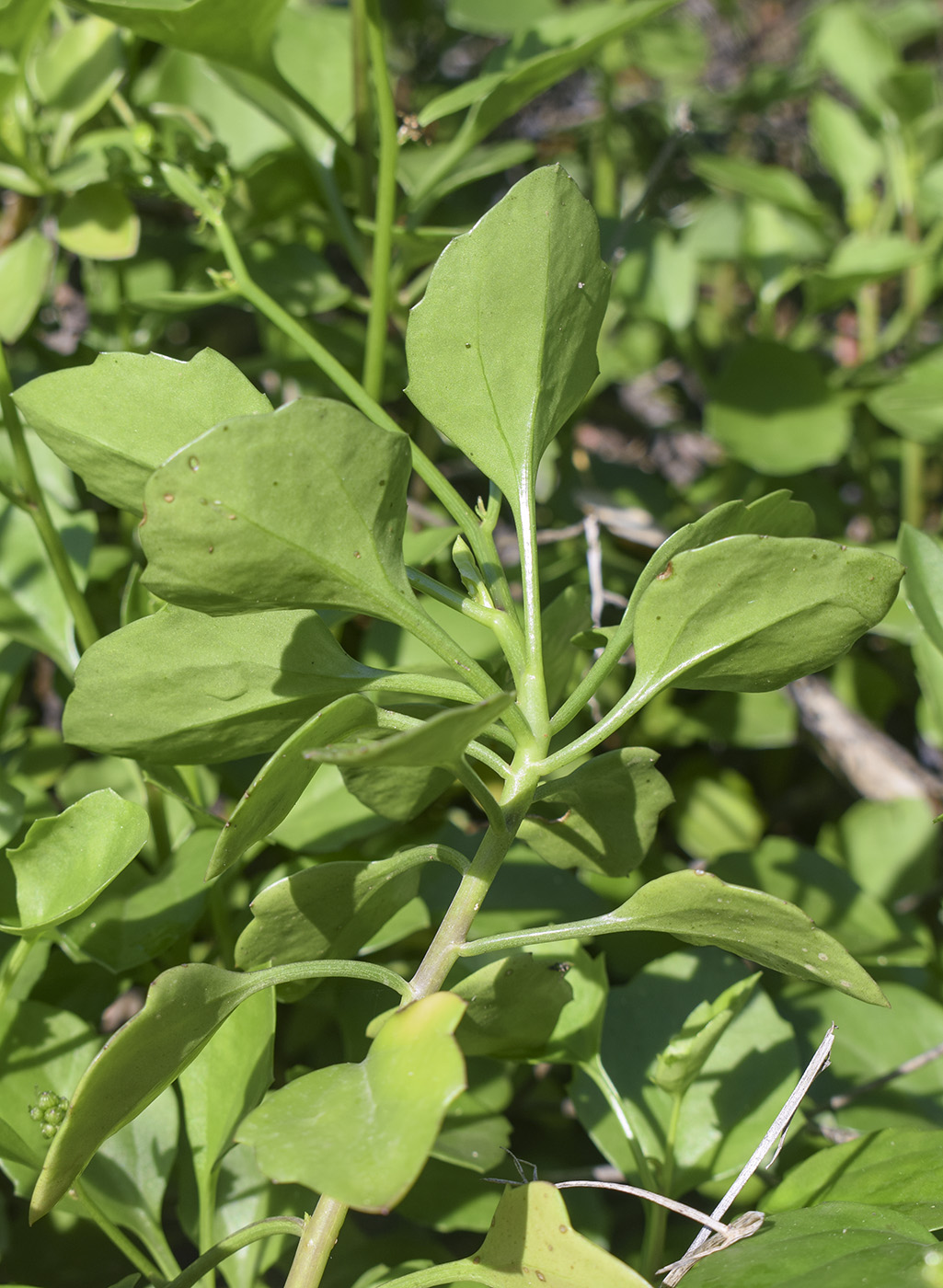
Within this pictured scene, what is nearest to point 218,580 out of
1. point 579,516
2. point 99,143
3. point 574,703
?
point 574,703

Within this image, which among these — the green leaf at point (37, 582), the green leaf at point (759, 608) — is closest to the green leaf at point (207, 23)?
the green leaf at point (37, 582)

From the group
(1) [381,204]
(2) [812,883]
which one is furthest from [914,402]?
(1) [381,204]

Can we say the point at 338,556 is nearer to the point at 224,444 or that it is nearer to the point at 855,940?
the point at 224,444

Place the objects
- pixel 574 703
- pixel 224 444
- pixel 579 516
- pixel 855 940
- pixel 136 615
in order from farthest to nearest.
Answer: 1. pixel 579 516
2. pixel 855 940
3. pixel 136 615
4. pixel 574 703
5. pixel 224 444

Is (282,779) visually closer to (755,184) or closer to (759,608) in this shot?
(759,608)

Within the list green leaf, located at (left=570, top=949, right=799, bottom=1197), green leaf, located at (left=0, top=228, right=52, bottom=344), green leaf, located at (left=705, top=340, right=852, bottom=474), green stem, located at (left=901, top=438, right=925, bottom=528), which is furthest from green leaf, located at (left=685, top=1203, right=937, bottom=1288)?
green stem, located at (left=901, top=438, right=925, bottom=528)

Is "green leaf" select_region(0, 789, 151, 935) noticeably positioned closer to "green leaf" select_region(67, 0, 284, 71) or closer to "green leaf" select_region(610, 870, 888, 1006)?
"green leaf" select_region(610, 870, 888, 1006)

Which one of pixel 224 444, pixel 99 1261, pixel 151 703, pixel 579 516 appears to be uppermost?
pixel 224 444

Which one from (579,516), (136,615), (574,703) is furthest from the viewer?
(579,516)
